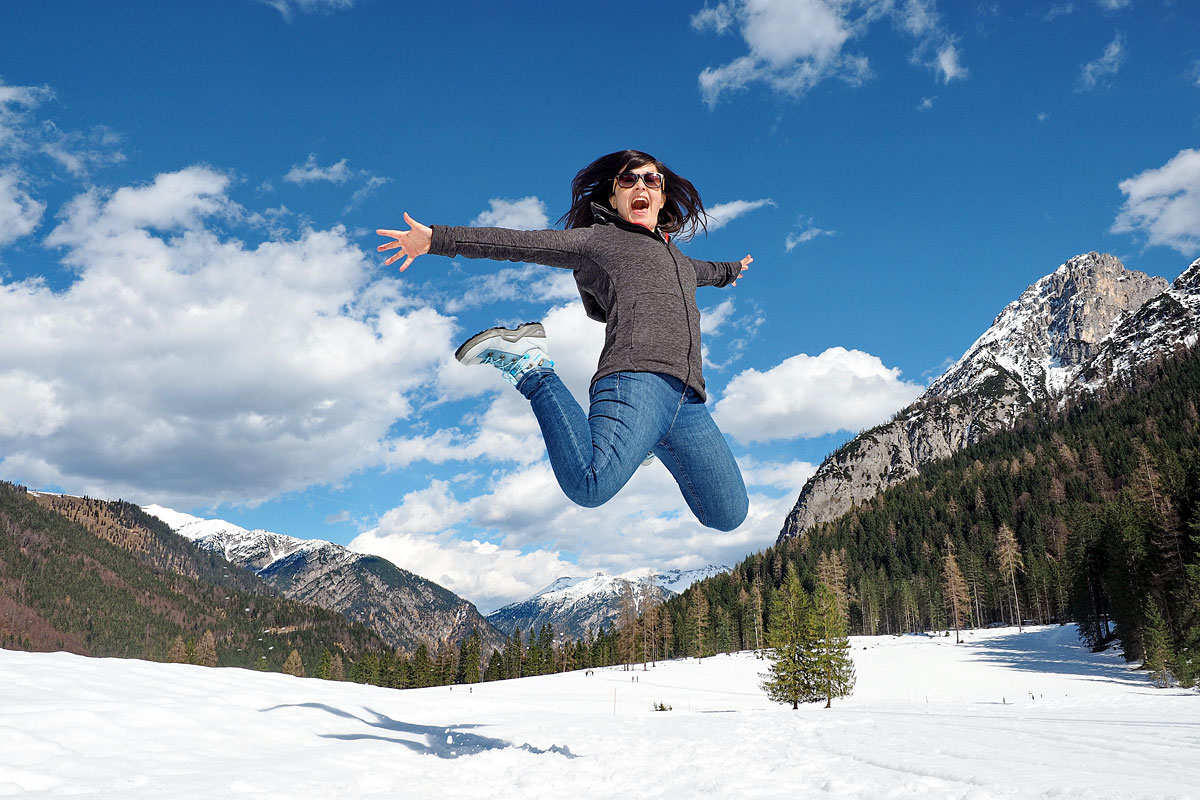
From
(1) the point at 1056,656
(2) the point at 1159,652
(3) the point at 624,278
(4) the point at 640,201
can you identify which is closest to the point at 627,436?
(3) the point at 624,278

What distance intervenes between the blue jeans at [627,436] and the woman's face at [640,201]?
1.30m

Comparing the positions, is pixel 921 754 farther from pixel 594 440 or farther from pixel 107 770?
pixel 107 770

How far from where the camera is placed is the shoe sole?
4.04 m

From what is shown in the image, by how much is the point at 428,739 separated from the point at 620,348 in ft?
23.1

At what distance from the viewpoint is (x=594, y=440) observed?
3791mm

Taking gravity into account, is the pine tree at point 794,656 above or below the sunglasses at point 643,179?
below

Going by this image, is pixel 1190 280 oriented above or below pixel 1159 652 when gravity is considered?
above

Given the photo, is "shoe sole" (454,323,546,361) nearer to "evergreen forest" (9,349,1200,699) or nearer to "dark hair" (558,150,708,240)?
"dark hair" (558,150,708,240)

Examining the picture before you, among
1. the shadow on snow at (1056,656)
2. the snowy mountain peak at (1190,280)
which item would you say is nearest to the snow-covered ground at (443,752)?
the shadow on snow at (1056,656)

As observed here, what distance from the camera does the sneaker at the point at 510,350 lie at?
13.2ft

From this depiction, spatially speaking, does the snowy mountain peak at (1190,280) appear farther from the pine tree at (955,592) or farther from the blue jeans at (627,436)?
the blue jeans at (627,436)

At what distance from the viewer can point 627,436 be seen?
3.81 meters

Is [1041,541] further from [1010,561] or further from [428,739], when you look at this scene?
[428,739]

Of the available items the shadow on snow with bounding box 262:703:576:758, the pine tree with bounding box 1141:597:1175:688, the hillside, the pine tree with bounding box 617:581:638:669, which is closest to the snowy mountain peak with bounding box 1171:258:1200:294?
the hillside
